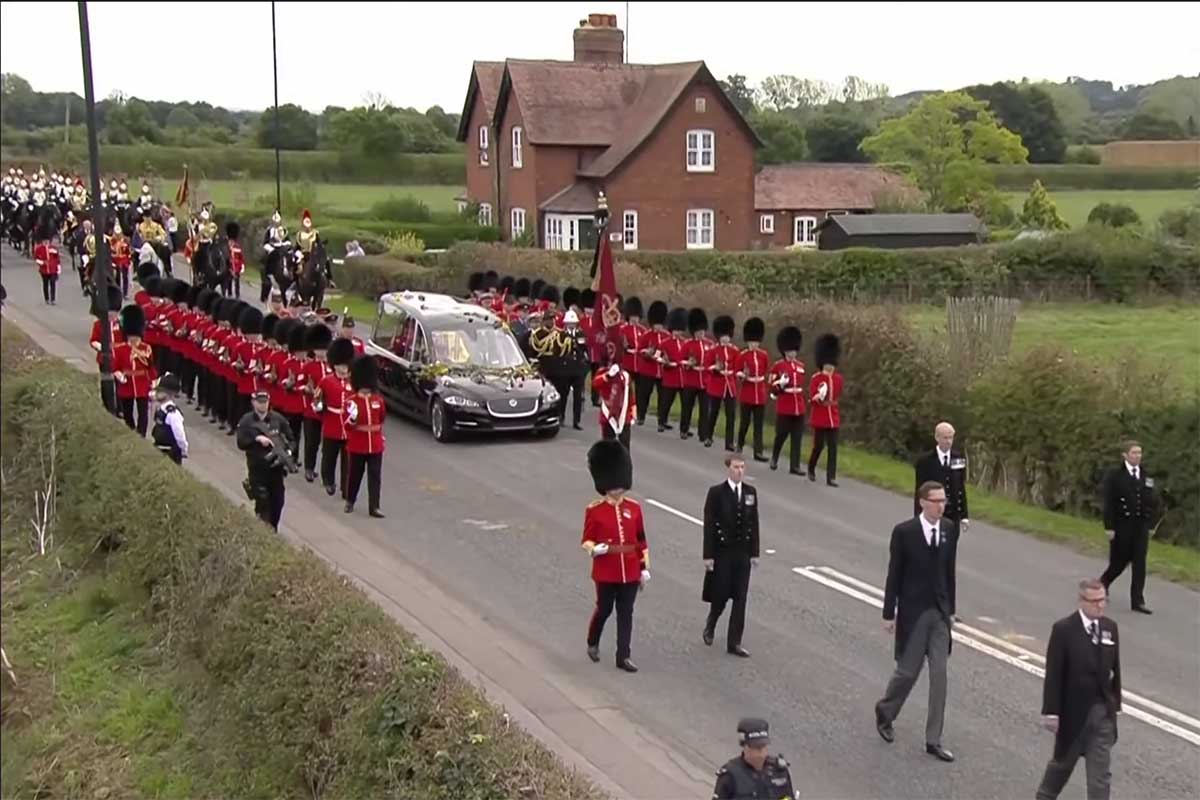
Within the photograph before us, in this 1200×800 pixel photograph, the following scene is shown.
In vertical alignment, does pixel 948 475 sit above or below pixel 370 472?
above

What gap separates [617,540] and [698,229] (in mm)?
40583

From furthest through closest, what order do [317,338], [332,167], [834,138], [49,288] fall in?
[834,138]
[332,167]
[49,288]
[317,338]

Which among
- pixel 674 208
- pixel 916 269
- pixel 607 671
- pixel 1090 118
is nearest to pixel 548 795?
pixel 607 671

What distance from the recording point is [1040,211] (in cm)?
5531

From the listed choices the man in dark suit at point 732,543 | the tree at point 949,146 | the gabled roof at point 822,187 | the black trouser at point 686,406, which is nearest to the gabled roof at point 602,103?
the gabled roof at point 822,187

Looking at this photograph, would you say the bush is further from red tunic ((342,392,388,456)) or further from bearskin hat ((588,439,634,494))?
bearskin hat ((588,439,634,494))

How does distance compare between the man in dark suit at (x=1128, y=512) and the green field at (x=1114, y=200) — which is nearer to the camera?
the man in dark suit at (x=1128, y=512)

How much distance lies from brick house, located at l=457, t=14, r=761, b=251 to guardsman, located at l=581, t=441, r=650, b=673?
35509mm

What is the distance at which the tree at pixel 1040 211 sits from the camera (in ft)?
176

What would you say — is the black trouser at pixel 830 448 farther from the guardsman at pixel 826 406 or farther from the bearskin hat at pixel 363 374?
the bearskin hat at pixel 363 374

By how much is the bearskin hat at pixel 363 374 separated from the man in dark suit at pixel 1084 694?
28.9 feet

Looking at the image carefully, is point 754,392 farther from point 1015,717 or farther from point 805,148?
point 805,148

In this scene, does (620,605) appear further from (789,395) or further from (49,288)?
(49,288)

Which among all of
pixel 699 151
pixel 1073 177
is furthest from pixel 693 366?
pixel 1073 177
